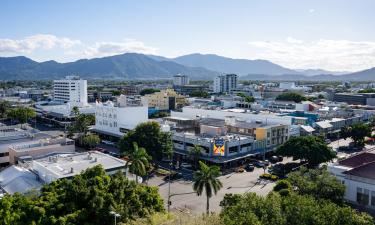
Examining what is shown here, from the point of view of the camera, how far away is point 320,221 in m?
24.3

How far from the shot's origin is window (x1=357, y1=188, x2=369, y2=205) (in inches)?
1646

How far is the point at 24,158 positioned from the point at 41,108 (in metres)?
74.4

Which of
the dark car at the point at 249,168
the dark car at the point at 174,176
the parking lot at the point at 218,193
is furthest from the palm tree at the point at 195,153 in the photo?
the dark car at the point at 249,168

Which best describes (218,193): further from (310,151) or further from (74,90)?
(74,90)

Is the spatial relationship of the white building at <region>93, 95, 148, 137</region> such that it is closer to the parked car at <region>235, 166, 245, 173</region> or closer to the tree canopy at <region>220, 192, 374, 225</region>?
the parked car at <region>235, 166, 245, 173</region>

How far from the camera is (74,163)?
47.1 metres

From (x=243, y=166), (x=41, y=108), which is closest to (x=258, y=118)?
(x=243, y=166)

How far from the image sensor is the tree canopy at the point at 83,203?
88.2 ft

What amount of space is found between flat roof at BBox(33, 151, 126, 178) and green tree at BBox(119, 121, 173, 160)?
7.22 metres

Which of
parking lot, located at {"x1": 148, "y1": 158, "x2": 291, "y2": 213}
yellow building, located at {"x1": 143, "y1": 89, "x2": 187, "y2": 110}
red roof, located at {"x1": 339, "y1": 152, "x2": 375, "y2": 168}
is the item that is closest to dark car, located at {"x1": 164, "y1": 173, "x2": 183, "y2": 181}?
parking lot, located at {"x1": 148, "y1": 158, "x2": 291, "y2": 213}

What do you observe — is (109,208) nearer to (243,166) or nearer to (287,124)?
(243,166)

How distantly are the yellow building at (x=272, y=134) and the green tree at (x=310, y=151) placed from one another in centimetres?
911

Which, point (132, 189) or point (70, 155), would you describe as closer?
point (132, 189)

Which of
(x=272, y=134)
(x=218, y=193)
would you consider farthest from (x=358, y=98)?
(x=218, y=193)
